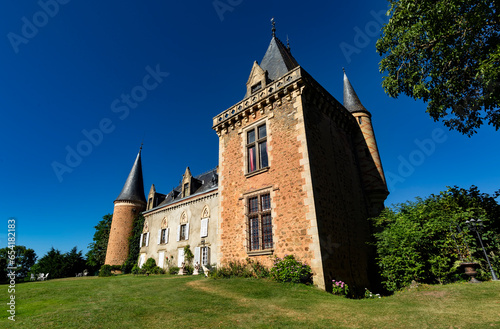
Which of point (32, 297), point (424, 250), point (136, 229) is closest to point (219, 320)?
point (32, 297)

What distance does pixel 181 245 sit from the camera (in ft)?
69.5

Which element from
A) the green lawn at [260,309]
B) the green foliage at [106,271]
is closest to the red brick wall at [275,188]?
the green lawn at [260,309]

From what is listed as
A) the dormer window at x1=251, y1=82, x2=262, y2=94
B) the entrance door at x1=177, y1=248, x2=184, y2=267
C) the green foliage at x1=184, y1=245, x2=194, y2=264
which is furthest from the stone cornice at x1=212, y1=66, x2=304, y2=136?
the entrance door at x1=177, y1=248, x2=184, y2=267

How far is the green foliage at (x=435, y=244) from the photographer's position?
930 cm

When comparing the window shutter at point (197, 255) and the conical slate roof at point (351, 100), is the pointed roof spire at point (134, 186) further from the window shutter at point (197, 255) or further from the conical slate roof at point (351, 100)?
the conical slate roof at point (351, 100)

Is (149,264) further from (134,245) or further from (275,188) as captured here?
(275,188)

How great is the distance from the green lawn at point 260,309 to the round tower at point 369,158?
650 centimetres

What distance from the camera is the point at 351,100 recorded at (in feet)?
56.9

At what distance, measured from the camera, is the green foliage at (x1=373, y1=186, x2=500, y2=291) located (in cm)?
930

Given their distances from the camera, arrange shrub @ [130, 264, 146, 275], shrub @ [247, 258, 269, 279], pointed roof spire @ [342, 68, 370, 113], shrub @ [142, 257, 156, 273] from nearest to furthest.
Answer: shrub @ [247, 258, 269, 279]
pointed roof spire @ [342, 68, 370, 113]
shrub @ [142, 257, 156, 273]
shrub @ [130, 264, 146, 275]

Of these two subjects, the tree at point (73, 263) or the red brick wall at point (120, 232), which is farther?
the tree at point (73, 263)

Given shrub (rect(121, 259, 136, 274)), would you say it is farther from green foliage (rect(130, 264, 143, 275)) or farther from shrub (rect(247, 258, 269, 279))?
shrub (rect(247, 258, 269, 279))

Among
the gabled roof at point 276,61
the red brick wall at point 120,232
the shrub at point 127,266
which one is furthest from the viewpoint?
the red brick wall at point 120,232

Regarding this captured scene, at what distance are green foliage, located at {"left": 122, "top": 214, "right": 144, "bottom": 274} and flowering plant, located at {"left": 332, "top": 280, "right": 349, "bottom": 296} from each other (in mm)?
22879
